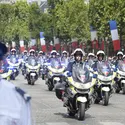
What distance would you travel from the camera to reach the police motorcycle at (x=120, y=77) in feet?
66.2

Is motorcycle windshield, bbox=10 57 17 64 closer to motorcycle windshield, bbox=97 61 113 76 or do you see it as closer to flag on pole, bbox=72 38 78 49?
motorcycle windshield, bbox=97 61 113 76

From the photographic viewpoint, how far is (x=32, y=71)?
2595cm

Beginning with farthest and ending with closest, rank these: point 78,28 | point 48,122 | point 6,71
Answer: point 78,28, point 6,71, point 48,122

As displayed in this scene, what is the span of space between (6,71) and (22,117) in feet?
59.2

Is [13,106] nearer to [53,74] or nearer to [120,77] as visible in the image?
[120,77]

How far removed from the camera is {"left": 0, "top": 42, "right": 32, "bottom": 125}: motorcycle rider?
225 centimetres

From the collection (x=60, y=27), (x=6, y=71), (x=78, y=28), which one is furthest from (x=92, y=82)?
(x=60, y=27)

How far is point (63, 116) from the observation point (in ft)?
40.7

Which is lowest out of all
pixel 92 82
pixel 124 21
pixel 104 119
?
pixel 104 119

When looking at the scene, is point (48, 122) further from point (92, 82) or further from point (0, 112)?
point (0, 112)

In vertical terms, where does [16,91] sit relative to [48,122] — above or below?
above

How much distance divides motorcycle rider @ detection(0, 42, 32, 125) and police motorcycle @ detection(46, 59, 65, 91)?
1879 cm

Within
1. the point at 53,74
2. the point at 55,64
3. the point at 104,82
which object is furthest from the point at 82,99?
the point at 55,64

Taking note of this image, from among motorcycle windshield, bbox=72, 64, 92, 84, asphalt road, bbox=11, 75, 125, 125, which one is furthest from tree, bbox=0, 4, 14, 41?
motorcycle windshield, bbox=72, 64, 92, 84
